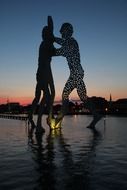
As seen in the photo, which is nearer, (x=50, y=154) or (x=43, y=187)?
(x=43, y=187)

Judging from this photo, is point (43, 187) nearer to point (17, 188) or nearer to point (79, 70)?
point (17, 188)

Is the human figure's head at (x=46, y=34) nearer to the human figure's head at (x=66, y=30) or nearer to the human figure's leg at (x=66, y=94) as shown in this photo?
the human figure's head at (x=66, y=30)

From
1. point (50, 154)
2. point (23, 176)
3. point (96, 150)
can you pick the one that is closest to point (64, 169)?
point (23, 176)

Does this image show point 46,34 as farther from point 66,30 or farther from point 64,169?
point 64,169

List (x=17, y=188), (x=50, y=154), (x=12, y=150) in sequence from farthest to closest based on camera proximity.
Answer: (x=12, y=150) < (x=50, y=154) < (x=17, y=188)

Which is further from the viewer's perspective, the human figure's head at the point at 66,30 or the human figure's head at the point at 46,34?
the human figure's head at the point at 66,30

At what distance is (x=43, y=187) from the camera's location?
881 centimetres

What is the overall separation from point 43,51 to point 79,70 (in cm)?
341

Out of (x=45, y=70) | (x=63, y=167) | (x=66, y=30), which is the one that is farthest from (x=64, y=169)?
(x=66, y=30)

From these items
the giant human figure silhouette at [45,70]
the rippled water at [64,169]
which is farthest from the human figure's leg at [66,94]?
the rippled water at [64,169]

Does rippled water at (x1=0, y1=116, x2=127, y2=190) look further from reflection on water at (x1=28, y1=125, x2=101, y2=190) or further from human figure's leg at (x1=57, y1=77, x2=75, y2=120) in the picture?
human figure's leg at (x1=57, y1=77, x2=75, y2=120)

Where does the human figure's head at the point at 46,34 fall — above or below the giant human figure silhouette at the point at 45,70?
above

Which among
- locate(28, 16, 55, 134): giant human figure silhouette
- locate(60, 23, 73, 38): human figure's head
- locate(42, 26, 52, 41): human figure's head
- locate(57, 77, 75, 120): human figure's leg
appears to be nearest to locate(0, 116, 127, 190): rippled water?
locate(28, 16, 55, 134): giant human figure silhouette

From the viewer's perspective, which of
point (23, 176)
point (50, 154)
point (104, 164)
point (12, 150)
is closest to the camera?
point (23, 176)
